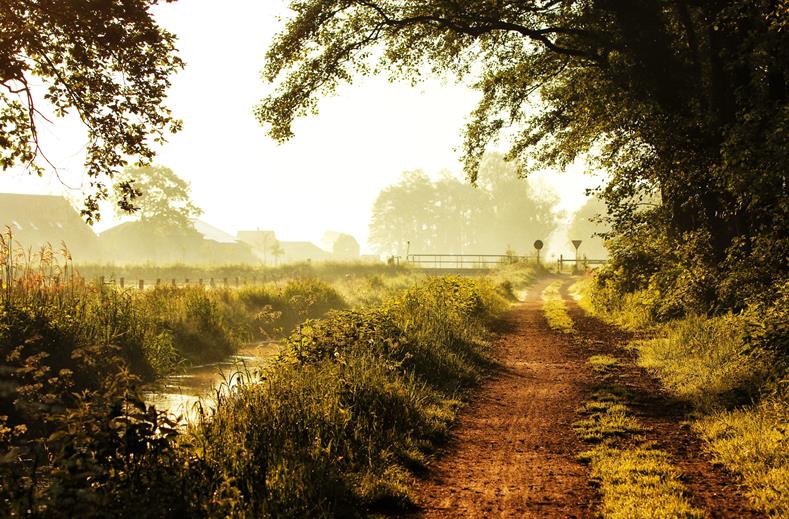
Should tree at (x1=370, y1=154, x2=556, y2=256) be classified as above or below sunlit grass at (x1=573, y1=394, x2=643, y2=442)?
above

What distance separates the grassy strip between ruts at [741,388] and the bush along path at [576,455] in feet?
0.67

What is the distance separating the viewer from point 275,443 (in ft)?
19.5

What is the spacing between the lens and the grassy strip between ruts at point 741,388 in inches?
234

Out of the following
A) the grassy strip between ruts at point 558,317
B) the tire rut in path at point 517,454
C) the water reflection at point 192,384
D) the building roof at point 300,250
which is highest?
the building roof at point 300,250

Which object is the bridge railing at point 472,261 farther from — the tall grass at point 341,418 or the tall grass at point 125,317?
the tall grass at point 341,418

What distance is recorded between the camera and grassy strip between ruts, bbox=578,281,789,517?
19.5 feet

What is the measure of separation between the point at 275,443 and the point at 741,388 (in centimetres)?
627

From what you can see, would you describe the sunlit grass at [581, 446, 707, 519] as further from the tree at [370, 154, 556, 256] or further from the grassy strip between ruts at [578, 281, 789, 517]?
the tree at [370, 154, 556, 256]

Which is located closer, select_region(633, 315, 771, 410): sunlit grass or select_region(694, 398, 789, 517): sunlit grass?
select_region(694, 398, 789, 517): sunlit grass

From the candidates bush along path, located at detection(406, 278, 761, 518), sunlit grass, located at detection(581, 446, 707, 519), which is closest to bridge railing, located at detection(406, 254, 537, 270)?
bush along path, located at detection(406, 278, 761, 518)

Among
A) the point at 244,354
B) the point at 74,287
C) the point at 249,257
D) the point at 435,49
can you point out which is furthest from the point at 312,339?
the point at 249,257

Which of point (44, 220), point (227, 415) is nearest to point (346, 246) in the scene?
point (44, 220)

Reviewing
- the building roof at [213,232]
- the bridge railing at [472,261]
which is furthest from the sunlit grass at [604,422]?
the building roof at [213,232]

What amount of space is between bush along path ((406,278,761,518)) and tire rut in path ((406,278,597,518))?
0.01m
